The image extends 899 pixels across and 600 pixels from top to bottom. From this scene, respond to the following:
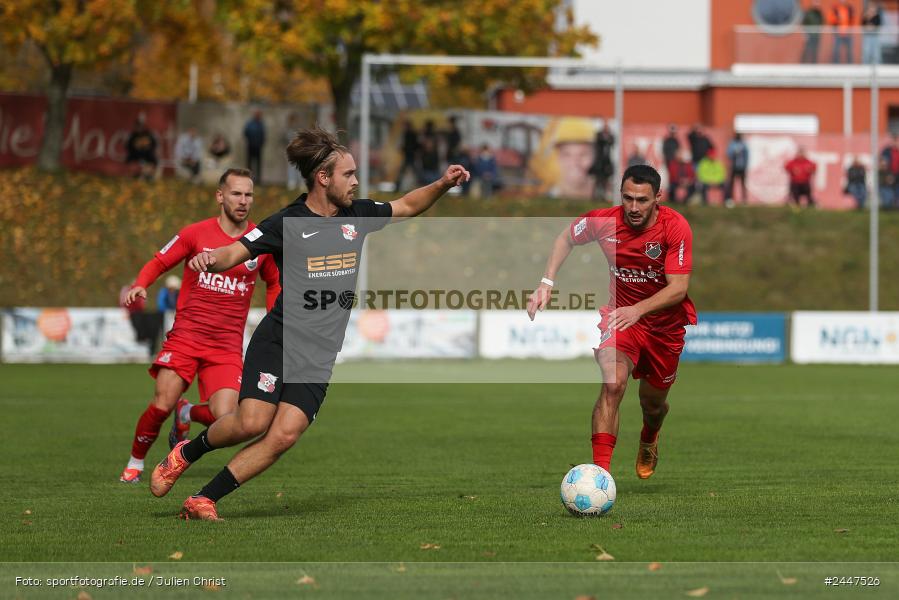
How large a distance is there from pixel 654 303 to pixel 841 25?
34596 millimetres

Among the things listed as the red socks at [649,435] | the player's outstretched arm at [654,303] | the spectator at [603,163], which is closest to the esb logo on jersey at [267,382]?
the player's outstretched arm at [654,303]

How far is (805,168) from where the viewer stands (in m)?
32.2

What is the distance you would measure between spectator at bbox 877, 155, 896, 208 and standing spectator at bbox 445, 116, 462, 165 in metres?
9.28

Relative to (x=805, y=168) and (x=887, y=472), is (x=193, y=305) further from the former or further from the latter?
(x=805, y=168)

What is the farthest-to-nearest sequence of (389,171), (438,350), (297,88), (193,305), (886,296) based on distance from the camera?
(297,88), (886,296), (389,171), (438,350), (193,305)

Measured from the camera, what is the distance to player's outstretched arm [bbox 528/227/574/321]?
28.4ft

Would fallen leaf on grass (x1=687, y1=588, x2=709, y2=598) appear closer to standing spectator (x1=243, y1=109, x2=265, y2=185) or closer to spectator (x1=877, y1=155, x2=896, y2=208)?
spectator (x1=877, y1=155, x2=896, y2=208)

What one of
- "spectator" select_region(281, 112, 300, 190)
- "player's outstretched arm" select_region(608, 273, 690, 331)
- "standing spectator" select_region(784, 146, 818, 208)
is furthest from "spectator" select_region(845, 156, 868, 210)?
A: "player's outstretched arm" select_region(608, 273, 690, 331)

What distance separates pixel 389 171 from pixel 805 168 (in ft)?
30.2

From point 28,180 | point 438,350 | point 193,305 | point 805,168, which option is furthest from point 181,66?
point 193,305

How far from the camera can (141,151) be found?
34.4 metres

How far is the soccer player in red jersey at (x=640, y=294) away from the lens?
29.8 feet

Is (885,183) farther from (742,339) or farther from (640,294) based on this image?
(640,294)

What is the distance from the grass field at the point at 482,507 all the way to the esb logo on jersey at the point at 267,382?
74cm
